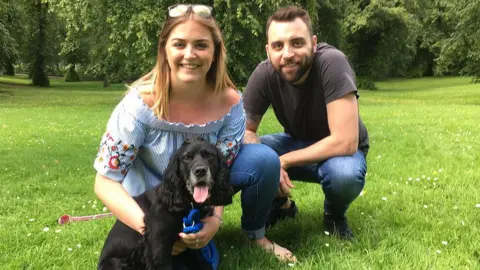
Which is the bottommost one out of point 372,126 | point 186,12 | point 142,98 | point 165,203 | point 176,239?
point 372,126

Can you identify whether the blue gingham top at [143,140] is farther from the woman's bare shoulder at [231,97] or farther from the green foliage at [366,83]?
the green foliage at [366,83]

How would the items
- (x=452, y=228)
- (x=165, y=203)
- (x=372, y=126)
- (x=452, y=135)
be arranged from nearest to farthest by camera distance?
(x=165, y=203), (x=452, y=228), (x=452, y=135), (x=372, y=126)

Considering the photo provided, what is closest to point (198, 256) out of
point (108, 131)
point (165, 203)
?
point (165, 203)

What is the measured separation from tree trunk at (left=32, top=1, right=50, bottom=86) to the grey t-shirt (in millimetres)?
35866

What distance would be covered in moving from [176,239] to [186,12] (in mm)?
1400

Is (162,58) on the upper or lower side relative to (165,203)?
upper

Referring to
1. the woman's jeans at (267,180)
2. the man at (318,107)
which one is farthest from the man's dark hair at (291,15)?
the woman's jeans at (267,180)

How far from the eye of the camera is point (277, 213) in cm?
407

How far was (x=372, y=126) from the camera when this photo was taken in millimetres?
10867

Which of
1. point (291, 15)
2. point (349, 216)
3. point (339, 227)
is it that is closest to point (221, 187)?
point (339, 227)

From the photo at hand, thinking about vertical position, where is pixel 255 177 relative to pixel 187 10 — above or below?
below

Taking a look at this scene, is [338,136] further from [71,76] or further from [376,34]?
[71,76]

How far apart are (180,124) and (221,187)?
496mm

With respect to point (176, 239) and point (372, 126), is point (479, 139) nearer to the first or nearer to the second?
point (372, 126)
